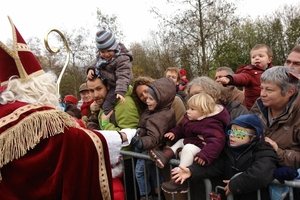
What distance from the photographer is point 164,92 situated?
304cm

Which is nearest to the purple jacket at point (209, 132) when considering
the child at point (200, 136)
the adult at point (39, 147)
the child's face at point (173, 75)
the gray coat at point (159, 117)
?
the child at point (200, 136)

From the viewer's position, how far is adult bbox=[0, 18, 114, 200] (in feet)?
6.52

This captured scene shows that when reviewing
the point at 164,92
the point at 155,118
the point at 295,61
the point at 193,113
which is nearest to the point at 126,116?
the point at 155,118

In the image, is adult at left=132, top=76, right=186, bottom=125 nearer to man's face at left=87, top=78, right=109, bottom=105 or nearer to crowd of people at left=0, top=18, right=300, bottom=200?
crowd of people at left=0, top=18, right=300, bottom=200

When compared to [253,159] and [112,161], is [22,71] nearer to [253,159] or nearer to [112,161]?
[112,161]

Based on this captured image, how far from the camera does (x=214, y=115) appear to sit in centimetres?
259

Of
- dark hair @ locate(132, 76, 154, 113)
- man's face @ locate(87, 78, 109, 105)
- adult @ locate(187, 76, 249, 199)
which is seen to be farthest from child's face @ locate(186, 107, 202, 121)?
man's face @ locate(87, 78, 109, 105)

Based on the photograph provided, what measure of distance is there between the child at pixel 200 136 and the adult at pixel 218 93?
14 cm

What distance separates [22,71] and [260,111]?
2020 mm

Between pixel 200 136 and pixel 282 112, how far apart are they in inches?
27.5

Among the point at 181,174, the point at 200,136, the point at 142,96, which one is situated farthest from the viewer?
the point at 142,96

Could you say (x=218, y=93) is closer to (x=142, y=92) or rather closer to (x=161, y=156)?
(x=161, y=156)

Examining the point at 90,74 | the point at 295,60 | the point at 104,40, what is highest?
the point at 104,40

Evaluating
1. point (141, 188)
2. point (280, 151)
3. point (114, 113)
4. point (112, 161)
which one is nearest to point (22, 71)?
point (112, 161)
